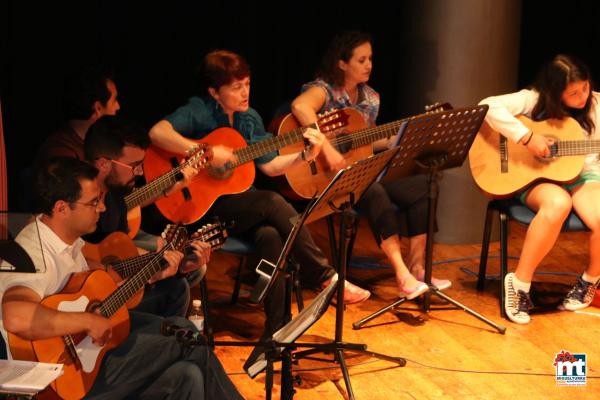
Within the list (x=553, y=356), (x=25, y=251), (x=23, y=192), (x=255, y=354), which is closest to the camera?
(x=25, y=251)

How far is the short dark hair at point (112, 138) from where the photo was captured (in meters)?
3.80

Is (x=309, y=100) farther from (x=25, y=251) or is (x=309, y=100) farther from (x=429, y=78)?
(x=25, y=251)

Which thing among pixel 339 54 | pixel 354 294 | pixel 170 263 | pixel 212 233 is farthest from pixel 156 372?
pixel 339 54

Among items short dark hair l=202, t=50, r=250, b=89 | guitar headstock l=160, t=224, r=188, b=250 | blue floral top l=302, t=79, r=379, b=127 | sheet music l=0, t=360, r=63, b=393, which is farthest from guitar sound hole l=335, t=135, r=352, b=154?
sheet music l=0, t=360, r=63, b=393

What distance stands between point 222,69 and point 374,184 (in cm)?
102

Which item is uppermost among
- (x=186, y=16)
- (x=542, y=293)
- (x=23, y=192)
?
(x=186, y=16)

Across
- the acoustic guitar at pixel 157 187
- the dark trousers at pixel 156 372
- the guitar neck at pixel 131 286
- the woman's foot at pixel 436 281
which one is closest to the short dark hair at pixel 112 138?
the acoustic guitar at pixel 157 187

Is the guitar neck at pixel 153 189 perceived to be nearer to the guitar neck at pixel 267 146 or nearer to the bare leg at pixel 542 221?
the guitar neck at pixel 267 146

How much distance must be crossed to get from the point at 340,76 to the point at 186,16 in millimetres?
1093

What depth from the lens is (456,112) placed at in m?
4.28

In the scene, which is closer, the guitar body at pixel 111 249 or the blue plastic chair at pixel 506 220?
the guitar body at pixel 111 249

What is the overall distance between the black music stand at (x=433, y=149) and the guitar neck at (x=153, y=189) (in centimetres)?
101

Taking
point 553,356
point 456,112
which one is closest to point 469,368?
point 553,356

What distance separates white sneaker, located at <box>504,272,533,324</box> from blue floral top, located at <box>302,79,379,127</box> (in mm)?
1137
